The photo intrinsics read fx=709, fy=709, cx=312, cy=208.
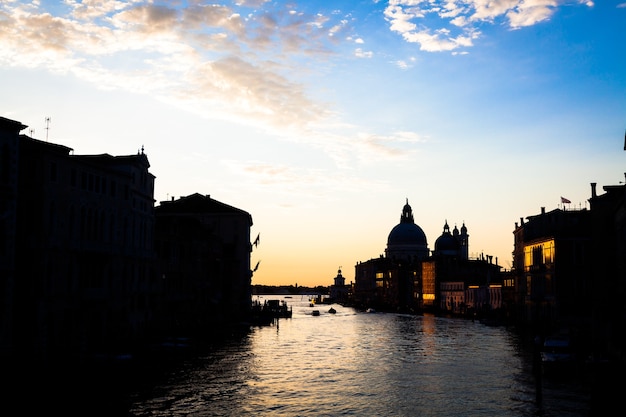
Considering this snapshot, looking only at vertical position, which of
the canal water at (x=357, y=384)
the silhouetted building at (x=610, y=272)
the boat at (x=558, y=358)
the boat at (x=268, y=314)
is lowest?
the canal water at (x=357, y=384)

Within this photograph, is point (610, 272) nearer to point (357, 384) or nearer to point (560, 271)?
point (560, 271)

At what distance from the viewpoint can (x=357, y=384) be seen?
44.4 meters

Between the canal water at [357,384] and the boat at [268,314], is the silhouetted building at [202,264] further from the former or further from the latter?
the canal water at [357,384]

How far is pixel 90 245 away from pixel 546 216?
65.4 metres

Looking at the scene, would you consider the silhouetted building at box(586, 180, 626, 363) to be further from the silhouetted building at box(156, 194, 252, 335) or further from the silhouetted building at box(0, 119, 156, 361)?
the silhouetted building at box(156, 194, 252, 335)

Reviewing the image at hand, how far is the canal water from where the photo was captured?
35.3 metres

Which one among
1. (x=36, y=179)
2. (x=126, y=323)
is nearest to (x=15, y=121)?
(x=36, y=179)

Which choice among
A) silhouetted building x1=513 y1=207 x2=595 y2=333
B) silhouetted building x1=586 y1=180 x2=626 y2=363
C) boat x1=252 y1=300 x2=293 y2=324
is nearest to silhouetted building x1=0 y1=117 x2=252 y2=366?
boat x1=252 y1=300 x2=293 y2=324

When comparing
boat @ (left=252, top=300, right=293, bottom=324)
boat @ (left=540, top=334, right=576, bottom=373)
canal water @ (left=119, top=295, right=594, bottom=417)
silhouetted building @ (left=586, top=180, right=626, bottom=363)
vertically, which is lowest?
canal water @ (left=119, top=295, right=594, bottom=417)

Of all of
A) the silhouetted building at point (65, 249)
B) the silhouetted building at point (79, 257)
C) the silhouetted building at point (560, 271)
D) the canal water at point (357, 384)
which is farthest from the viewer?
the silhouetted building at point (560, 271)

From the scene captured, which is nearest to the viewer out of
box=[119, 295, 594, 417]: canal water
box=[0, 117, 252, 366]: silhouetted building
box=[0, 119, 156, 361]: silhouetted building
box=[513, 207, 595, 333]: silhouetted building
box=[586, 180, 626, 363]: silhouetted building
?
box=[119, 295, 594, 417]: canal water

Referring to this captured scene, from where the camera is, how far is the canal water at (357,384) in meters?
35.3

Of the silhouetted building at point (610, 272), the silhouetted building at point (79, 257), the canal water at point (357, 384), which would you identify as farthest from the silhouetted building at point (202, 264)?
the silhouetted building at point (610, 272)

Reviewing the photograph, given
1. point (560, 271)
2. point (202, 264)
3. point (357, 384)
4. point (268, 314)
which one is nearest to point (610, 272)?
point (560, 271)
